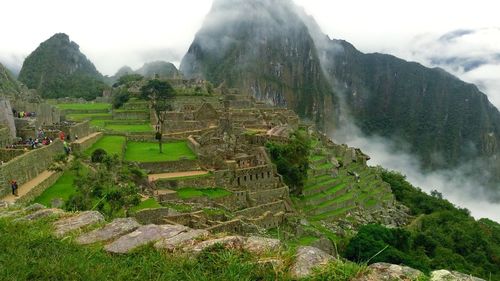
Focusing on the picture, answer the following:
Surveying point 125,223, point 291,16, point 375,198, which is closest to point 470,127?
point 291,16

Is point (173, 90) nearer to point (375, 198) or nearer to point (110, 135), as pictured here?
point (110, 135)

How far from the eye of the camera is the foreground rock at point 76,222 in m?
5.33

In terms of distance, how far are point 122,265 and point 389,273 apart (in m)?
2.23

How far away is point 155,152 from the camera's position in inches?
1065

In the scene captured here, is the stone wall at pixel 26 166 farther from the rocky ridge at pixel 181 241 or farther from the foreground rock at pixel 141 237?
the foreground rock at pixel 141 237

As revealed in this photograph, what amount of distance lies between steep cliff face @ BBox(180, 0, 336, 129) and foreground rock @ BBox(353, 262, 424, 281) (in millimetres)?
134401

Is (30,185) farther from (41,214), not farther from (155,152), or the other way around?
(155,152)

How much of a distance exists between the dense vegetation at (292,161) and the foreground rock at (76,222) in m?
21.5

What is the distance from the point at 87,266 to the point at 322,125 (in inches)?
6140

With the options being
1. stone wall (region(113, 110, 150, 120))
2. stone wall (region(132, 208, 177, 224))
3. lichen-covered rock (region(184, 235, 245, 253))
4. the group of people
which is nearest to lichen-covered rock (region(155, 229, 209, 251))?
lichen-covered rock (region(184, 235, 245, 253))

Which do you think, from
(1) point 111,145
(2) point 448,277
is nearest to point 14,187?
(1) point 111,145

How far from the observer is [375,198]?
37.3 meters

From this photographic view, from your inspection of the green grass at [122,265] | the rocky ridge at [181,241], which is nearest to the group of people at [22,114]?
the rocky ridge at [181,241]

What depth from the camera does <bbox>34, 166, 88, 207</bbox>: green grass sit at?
14.7 meters
